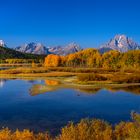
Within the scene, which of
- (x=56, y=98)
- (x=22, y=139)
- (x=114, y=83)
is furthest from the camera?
(x=114, y=83)

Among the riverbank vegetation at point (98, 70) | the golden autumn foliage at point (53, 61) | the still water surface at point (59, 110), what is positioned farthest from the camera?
the golden autumn foliage at point (53, 61)

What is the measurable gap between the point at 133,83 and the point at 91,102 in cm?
3657

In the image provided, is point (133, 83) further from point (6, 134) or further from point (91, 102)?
point (6, 134)

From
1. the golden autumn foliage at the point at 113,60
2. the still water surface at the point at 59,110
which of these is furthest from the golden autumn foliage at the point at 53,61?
the still water surface at the point at 59,110

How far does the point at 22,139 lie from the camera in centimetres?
2489

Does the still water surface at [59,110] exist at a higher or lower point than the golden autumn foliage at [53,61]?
lower

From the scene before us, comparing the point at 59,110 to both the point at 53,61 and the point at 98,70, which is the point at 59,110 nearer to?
the point at 98,70

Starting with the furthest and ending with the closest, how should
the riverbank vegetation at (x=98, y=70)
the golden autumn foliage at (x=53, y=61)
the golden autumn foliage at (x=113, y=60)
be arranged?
the golden autumn foliage at (x=53, y=61)
the golden autumn foliage at (x=113, y=60)
the riverbank vegetation at (x=98, y=70)

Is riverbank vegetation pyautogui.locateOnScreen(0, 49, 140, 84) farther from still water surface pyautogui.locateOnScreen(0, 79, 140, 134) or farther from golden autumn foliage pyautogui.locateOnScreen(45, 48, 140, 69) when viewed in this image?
still water surface pyautogui.locateOnScreen(0, 79, 140, 134)

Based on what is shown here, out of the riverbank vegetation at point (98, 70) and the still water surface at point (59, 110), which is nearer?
the still water surface at point (59, 110)

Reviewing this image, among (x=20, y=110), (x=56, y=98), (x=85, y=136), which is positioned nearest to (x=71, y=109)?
(x=20, y=110)

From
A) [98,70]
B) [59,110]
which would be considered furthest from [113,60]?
[59,110]

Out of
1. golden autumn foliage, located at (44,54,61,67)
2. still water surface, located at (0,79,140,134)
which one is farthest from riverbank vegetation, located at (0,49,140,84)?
still water surface, located at (0,79,140,134)

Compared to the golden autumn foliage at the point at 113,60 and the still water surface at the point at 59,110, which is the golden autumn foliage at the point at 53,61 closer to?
the golden autumn foliage at the point at 113,60
